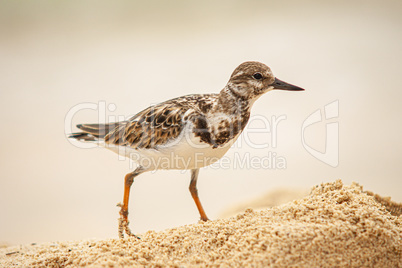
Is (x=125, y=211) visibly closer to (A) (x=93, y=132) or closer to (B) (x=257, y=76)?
(A) (x=93, y=132)

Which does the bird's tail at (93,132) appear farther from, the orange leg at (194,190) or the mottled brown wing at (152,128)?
the orange leg at (194,190)

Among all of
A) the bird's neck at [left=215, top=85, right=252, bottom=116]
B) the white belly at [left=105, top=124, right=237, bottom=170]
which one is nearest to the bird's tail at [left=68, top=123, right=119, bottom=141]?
the white belly at [left=105, top=124, right=237, bottom=170]

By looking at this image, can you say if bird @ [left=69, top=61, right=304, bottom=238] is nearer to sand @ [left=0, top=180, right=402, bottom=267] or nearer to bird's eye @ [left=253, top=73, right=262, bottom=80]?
bird's eye @ [left=253, top=73, right=262, bottom=80]

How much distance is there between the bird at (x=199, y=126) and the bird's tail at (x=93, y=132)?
444 mm

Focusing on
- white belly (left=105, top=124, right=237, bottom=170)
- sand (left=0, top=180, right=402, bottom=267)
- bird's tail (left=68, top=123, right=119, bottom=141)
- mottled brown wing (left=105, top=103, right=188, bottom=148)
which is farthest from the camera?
bird's tail (left=68, top=123, right=119, bottom=141)

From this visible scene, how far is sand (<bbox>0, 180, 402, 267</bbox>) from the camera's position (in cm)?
209

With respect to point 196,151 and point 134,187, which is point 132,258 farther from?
point 134,187

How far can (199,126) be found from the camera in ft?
9.37

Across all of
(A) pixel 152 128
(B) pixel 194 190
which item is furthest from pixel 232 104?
(B) pixel 194 190

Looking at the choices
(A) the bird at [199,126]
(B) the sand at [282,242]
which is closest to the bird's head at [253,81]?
(A) the bird at [199,126]

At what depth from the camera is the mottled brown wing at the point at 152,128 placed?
297 centimetres

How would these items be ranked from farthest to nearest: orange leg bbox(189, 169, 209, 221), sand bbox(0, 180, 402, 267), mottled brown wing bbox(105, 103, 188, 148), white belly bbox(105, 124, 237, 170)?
orange leg bbox(189, 169, 209, 221) → mottled brown wing bbox(105, 103, 188, 148) → white belly bbox(105, 124, 237, 170) → sand bbox(0, 180, 402, 267)

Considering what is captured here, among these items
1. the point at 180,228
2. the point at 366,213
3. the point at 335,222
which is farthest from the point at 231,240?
the point at 366,213

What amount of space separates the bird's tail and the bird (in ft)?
1.46
